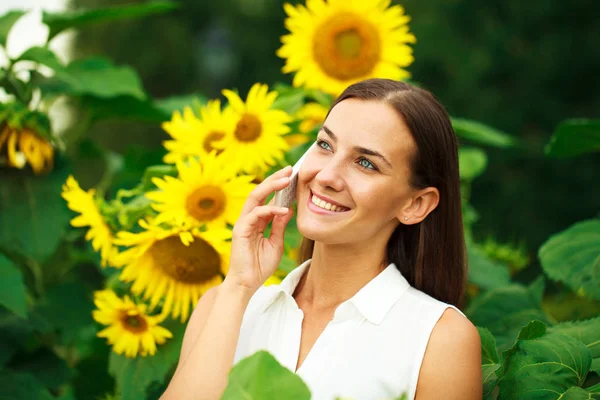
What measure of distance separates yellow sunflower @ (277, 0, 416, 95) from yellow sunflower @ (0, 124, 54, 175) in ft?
2.53

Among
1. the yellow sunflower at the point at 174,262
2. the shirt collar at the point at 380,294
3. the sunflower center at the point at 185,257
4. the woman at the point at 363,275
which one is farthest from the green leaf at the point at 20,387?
the shirt collar at the point at 380,294

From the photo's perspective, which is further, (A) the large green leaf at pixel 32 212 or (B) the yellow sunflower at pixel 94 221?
(A) the large green leaf at pixel 32 212

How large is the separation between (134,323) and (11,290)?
358 mm

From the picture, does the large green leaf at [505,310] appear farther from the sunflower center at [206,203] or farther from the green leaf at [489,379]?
the sunflower center at [206,203]

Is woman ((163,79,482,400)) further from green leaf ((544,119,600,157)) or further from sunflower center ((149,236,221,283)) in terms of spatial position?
green leaf ((544,119,600,157))

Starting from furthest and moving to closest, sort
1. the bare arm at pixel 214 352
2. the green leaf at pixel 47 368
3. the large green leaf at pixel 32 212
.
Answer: the green leaf at pixel 47 368
the large green leaf at pixel 32 212
the bare arm at pixel 214 352

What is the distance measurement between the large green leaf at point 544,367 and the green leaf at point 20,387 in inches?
52.5

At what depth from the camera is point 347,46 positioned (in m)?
2.35

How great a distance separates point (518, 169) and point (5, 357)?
696 cm

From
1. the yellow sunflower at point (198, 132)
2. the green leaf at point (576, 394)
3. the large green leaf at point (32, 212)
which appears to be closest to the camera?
the green leaf at point (576, 394)

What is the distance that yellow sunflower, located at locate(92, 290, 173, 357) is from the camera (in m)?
1.83

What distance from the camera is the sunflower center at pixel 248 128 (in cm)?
196

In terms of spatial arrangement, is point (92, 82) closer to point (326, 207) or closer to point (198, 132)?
point (198, 132)

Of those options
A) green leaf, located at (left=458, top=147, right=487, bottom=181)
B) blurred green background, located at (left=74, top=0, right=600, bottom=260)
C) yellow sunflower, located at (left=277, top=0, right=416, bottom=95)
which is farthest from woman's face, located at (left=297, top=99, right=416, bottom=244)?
blurred green background, located at (left=74, top=0, right=600, bottom=260)
